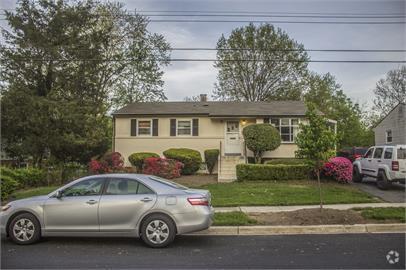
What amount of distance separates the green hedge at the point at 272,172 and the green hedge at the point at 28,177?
33.0 feet

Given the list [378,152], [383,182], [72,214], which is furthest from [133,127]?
[72,214]

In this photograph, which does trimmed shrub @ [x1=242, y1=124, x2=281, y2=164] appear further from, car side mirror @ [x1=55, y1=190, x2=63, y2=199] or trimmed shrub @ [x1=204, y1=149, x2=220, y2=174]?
car side mirror @ [x1=55, y1=190, x2=63, y2=199]

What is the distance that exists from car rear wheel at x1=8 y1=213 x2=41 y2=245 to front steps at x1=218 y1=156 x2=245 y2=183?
12.3 metres

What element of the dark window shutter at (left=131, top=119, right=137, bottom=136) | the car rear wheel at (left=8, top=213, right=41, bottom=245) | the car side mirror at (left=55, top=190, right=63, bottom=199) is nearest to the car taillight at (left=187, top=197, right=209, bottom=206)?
the car side mirror at (left=55, top=190, right=63, bottom=199)

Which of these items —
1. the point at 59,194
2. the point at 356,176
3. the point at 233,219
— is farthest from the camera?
the point at 356,176

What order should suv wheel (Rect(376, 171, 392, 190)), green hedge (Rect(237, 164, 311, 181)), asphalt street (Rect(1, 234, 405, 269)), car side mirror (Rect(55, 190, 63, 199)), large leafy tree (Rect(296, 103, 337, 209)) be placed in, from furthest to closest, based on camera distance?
1. green hedge (Rect(237, 164, 311, 181))
2. suv wheel (Rect(376, 171, 392, 190))
3. large leafy tree (Rect(296, 103, 337, 209))
4. car side mirror (Rect(55, 190, 63, 199))
5. asphalt street (Rect(1, 234, 405, 269))

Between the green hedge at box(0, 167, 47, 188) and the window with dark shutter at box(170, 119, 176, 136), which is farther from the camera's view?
the window with dark shutter at box(170, 119, 176, 136)

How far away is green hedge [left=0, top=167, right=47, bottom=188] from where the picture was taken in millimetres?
17388

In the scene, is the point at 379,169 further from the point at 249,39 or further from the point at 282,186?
the point at 249,39

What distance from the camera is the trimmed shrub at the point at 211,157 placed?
23625 millimetres

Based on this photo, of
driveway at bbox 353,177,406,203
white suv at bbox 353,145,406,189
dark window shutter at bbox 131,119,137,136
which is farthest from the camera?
dark window shutter at bbox 131,119,137,136

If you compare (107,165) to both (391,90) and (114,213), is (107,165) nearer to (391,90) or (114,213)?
(114,213)

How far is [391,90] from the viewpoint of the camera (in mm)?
46625

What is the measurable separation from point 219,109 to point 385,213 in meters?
16.6
